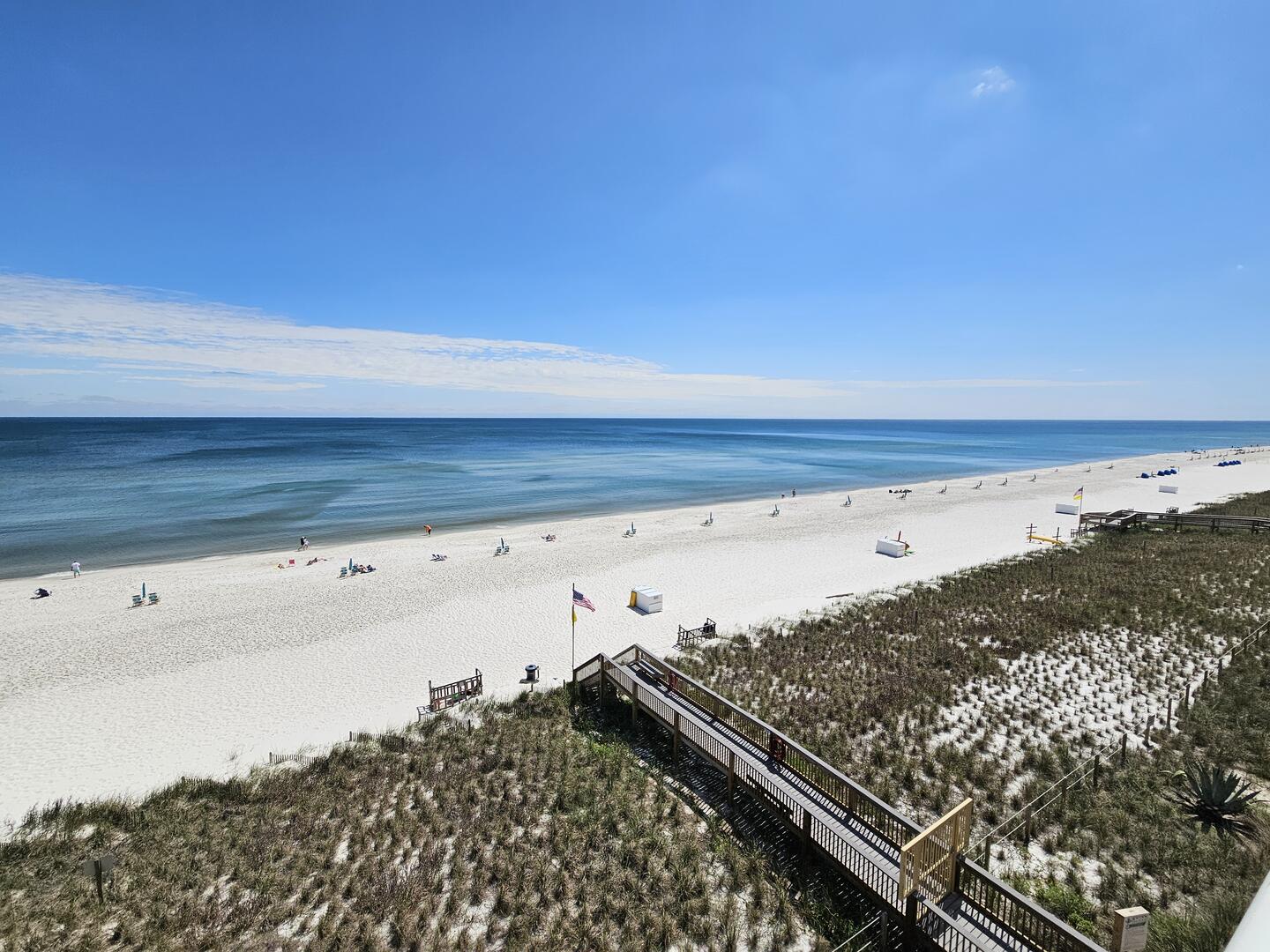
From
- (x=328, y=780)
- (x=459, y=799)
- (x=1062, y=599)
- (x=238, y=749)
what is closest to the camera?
(x=459, y=799)

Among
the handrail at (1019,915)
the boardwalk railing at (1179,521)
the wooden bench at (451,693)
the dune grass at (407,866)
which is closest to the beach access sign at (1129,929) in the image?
the handrail at (1019,915)

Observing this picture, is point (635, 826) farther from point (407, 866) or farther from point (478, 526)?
point (478, 526)

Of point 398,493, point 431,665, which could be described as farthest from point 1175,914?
point 398,493

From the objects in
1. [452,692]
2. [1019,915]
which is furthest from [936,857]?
[452,692]

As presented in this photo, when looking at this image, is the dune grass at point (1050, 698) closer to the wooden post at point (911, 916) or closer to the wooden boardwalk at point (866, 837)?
the wooden boardwalk at point (866, 837)

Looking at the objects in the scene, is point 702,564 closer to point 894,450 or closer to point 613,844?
point 613,844

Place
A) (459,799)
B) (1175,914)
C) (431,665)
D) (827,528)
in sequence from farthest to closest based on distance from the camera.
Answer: (827,528), (431,665), (459,799), (1175,914)
